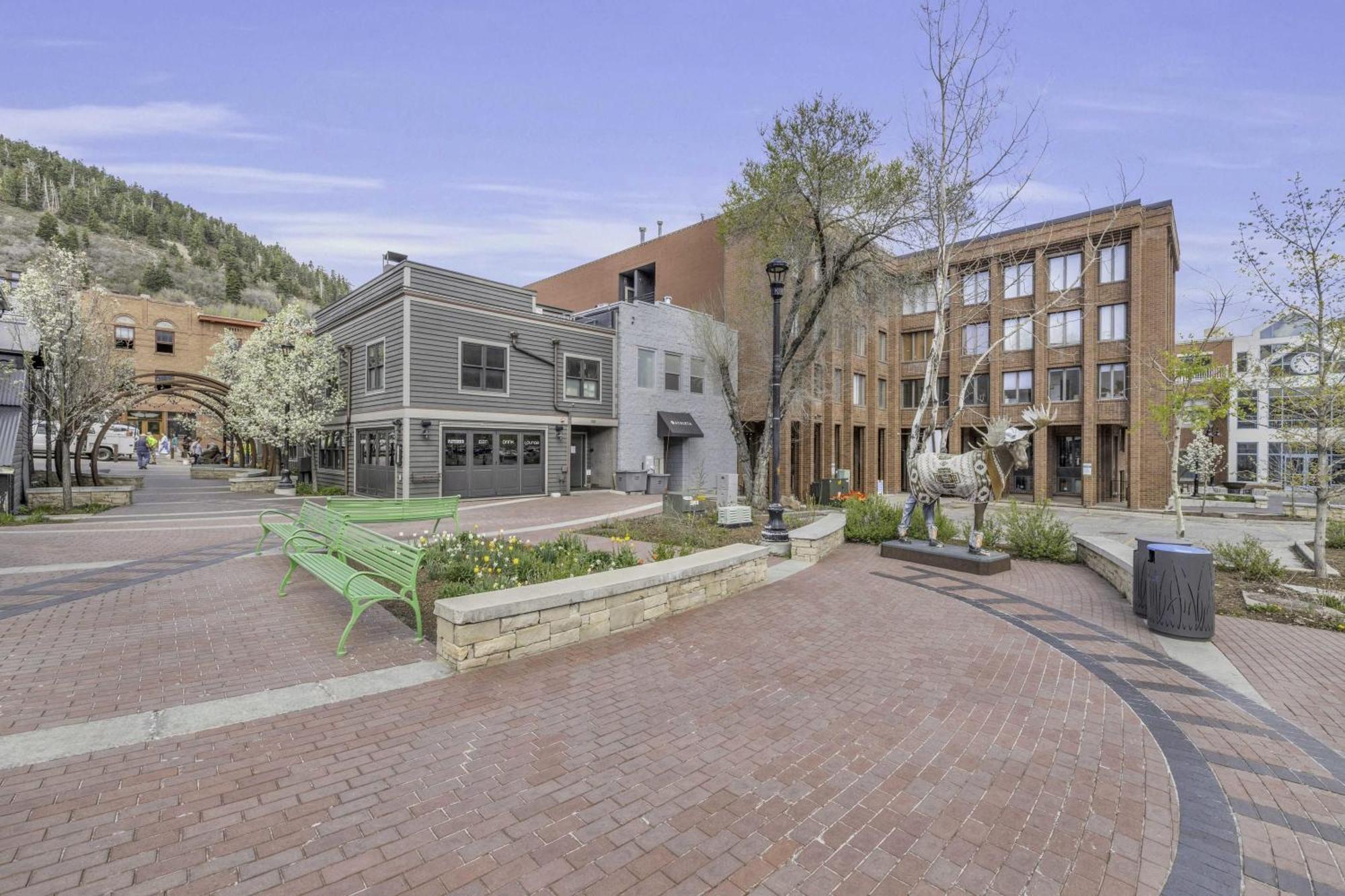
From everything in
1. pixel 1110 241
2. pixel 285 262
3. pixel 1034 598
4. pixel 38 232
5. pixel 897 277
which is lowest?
pixel 1034 598

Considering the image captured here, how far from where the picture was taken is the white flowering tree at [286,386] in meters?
21.0

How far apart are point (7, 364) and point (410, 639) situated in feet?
54.5

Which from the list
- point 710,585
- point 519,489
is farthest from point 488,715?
point 519,489

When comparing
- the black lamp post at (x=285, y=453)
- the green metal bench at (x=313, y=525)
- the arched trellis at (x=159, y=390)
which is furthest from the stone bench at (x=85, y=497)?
the green metal bench at (x=313, y=525)

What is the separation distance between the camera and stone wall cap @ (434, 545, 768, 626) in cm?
494

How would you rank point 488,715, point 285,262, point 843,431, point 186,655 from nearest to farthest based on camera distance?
1. point 488,715
2. point 186,655
3. point 843,431
4. point 285,262

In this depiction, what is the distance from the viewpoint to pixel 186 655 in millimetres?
5129

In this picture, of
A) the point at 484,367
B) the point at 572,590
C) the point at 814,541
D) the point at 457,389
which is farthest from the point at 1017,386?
the point at 572,590

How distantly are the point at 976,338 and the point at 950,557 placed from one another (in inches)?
1044

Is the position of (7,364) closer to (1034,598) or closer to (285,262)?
(1034,598)

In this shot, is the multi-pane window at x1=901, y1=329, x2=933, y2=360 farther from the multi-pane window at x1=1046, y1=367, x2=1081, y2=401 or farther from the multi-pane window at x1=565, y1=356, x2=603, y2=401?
the multi-pane window at x1=565, y1=356, x2=603, y2=401

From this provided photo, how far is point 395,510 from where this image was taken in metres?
9.33

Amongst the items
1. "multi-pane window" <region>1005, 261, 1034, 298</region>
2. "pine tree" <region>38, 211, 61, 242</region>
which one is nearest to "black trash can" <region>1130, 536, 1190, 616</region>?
"multi-pane window" <region>1005, 261, 1034, 298</region>

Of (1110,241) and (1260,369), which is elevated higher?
(1110,241)
